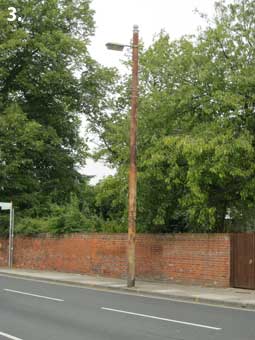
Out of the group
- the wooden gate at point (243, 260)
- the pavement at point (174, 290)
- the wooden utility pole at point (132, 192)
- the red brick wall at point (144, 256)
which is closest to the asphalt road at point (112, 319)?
the pavement at point (174, 290)

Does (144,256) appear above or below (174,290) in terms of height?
above

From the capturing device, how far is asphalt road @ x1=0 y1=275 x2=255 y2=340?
10.7 metres

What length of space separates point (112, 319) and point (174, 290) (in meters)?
7.55

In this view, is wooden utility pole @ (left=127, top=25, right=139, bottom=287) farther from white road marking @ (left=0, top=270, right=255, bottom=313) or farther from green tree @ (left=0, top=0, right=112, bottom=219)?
green tree @ (left=0, top=0, right=112, bottom=219)

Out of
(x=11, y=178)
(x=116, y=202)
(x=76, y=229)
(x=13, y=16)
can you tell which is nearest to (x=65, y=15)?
(x=13, y=16)

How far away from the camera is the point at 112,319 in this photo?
41.9 feet

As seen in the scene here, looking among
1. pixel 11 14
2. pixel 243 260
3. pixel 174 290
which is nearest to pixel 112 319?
pixel 174 290

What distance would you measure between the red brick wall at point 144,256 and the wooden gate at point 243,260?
0.84 feet

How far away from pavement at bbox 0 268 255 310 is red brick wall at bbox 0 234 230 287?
553mm

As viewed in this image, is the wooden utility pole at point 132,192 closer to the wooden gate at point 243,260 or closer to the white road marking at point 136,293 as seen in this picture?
the white road marking at point 136,293

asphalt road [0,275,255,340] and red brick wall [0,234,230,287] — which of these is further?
red brick wall [0,234,230,287]

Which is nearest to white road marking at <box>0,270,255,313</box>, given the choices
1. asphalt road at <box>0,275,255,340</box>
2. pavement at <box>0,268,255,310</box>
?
pavement at <box>0,268,255,310</box>

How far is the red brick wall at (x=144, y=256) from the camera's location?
21.4 metres

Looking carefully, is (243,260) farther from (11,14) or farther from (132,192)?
(11,14)
